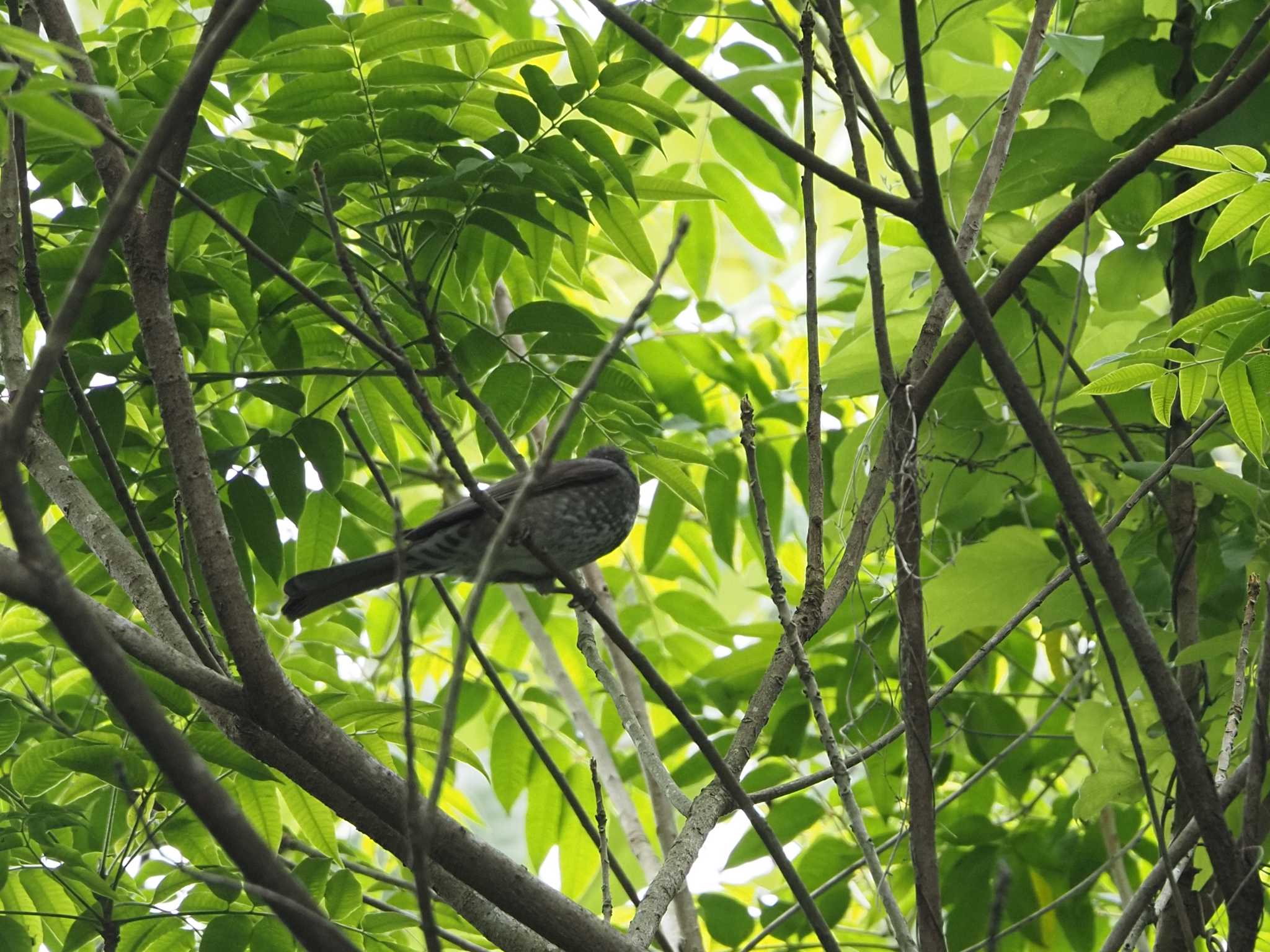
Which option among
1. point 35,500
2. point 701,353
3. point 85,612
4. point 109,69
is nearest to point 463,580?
point 701,353

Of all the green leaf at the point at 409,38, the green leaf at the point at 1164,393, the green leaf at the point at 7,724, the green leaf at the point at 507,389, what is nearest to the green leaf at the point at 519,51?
the green leaf at the point at 409,38

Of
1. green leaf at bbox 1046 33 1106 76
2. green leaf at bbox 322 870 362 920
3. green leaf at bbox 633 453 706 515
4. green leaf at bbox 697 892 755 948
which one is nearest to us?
green leaf at bbox 1046 33 1106 76

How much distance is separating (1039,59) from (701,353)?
1474 millimetres

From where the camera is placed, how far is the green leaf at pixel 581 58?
2.69m

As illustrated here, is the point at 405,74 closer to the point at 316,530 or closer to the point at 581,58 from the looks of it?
the point at 581,58

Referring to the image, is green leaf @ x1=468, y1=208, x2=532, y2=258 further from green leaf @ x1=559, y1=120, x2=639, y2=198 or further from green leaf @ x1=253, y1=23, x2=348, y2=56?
green leaf @ x1=253, y1=23, x2=348, y2=56

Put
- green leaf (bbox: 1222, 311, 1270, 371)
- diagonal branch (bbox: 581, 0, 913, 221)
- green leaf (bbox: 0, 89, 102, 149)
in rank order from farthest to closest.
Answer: green leaf (bbox: 1222, 311, 1270, 371) < diagonal branch (bbox: 581, 0, 913, 221) < green leaf (bbox: 0, 89, 102, 149)

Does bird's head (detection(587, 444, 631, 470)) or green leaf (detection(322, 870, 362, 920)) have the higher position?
bird's head (detection(587, 444, 631, 470))

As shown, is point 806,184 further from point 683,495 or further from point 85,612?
point 85,612

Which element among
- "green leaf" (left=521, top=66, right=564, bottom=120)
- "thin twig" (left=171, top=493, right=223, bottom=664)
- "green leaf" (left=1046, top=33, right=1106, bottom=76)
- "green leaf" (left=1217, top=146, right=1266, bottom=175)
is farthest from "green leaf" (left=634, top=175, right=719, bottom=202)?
"thin twig" (left=171, top=493, right=223, bottom=664)

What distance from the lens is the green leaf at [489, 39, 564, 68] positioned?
2695 mm

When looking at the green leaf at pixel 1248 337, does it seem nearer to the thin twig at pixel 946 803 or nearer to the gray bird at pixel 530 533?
the thin twig at pixel 946 803

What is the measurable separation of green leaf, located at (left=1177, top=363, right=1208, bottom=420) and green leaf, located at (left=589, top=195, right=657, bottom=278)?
4.01 ft

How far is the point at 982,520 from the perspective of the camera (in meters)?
3.59
